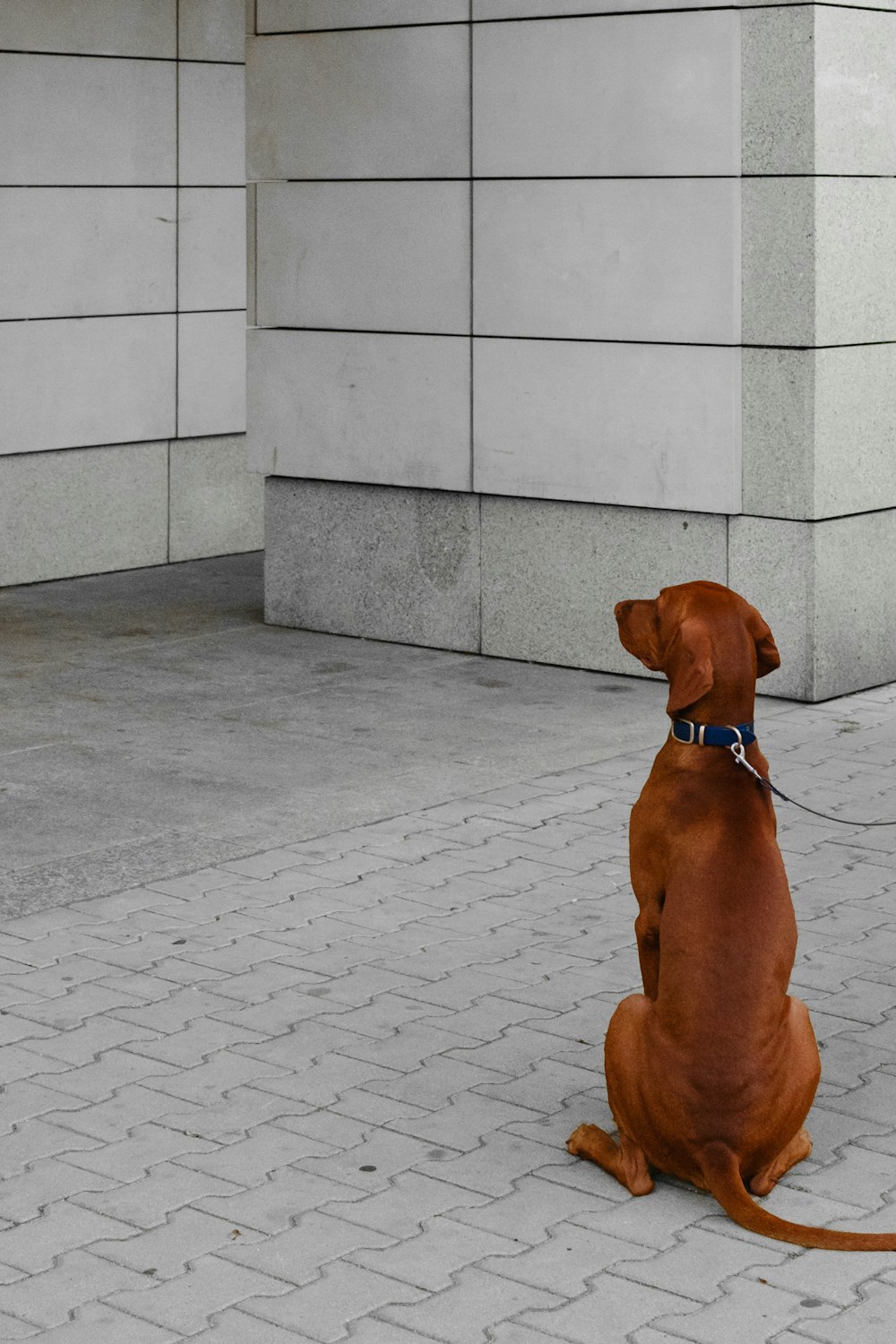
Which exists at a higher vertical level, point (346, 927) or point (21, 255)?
point (21, 255)

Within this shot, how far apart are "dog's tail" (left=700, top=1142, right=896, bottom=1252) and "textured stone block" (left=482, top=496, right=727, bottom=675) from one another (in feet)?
19.1

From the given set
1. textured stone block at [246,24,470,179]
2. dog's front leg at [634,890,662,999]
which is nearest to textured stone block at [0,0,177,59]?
textured stone block at [246,24,470,179]

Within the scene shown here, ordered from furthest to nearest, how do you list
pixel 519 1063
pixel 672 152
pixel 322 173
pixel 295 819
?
pixel 322 173 < pixel 672 152 < pixel 295 819 < pixel 519 1063

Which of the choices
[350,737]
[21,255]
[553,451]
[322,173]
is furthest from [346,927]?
[21,255]

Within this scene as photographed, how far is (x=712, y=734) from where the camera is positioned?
4.64m

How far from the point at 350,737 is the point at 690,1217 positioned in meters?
4.86

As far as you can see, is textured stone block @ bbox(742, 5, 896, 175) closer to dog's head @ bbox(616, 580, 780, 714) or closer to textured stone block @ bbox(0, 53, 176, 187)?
textured stone block @ bbox(0, 53, 176, 187)

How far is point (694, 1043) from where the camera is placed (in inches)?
180

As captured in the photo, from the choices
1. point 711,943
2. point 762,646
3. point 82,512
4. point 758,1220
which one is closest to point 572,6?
point 82,512

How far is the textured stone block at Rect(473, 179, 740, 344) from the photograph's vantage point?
32.8 feet

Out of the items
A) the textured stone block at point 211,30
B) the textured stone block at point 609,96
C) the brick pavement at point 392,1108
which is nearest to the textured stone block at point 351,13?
the textured stone block at point 609,96

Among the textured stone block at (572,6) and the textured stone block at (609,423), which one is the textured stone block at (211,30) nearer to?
the textured stone block at (572,6)

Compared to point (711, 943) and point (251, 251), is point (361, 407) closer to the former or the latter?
point (251, 251)

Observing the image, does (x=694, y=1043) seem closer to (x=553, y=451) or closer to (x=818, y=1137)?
(x=818, y=1137)
